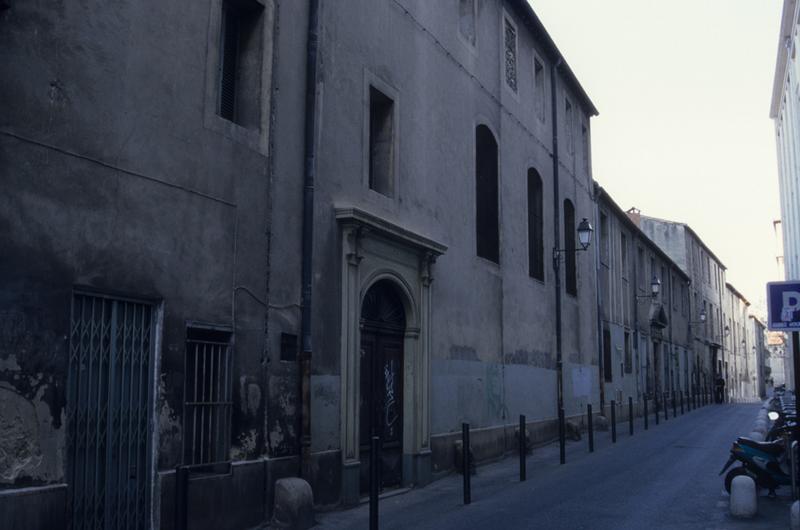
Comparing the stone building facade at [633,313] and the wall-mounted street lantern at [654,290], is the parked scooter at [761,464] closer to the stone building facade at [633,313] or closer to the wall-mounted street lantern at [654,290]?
the stone building facade at [633,313]

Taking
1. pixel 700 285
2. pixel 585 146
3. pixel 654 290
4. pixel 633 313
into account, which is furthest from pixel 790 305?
pixel 700 285

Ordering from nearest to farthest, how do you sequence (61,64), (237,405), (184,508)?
(184,508), (61,64), (237,405)

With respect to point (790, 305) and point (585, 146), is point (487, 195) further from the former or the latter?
point (585, 146)

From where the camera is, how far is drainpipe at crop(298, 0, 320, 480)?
33.0 feet

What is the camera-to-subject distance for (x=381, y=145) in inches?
516

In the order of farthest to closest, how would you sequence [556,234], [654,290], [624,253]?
[624,253] < [654,290] < [556,234]

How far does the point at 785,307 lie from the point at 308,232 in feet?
17.4

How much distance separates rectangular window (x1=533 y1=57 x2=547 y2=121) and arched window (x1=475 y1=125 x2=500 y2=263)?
4000 mm

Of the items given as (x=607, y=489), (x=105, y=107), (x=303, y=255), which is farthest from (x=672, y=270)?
(x=105, y=107)

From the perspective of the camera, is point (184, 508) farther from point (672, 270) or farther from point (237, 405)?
point (672, 270)

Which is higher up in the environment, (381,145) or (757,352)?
(381,145)

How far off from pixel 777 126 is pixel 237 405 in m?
43.3

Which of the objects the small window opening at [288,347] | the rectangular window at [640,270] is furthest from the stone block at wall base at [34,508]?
the rectangular window at [640,270]

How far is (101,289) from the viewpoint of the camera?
742cm
